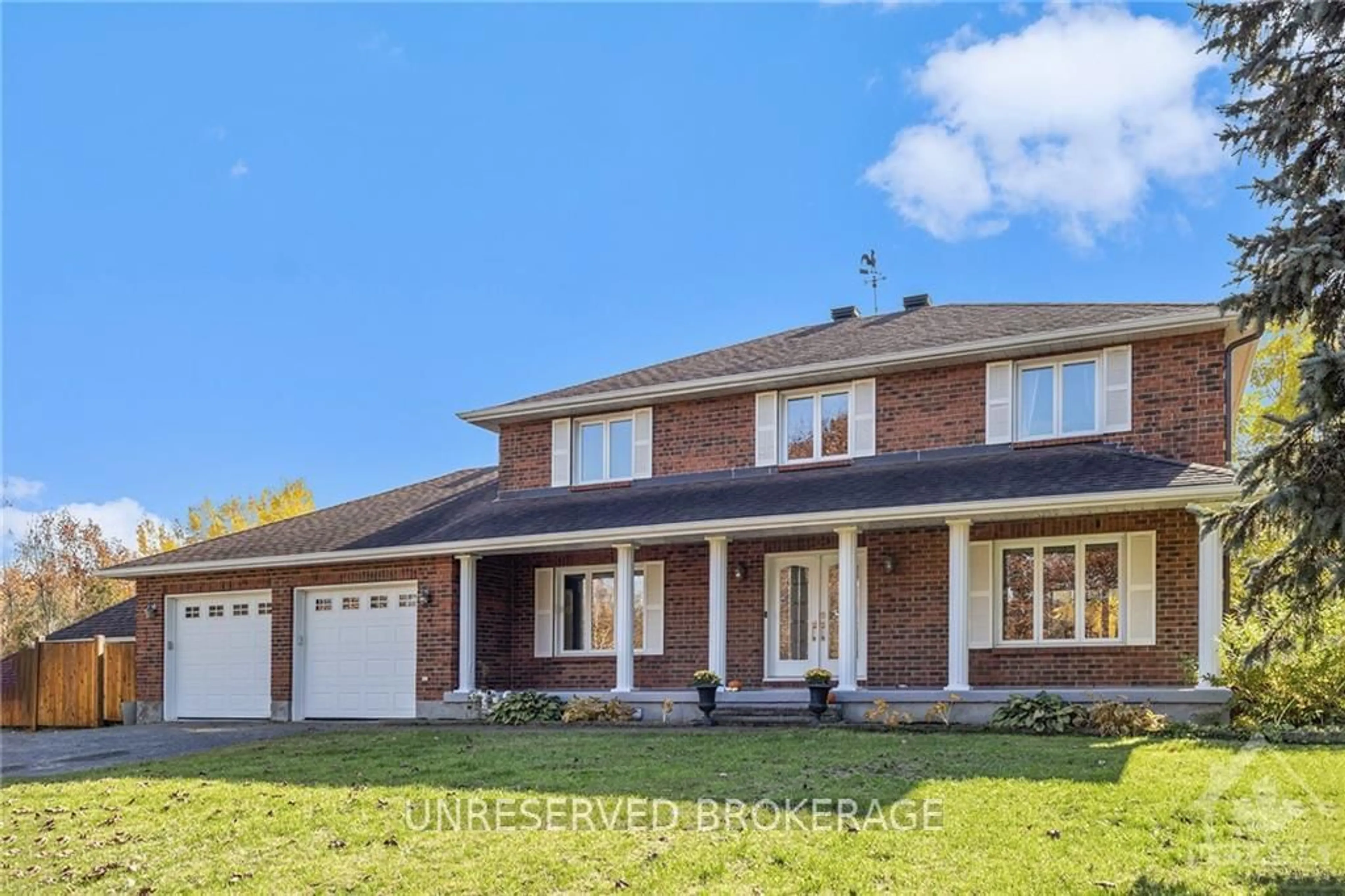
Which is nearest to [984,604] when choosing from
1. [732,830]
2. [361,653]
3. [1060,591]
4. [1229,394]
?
[1060,591]

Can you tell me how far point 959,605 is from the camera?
1562 cm

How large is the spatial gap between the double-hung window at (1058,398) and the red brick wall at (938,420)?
31cm

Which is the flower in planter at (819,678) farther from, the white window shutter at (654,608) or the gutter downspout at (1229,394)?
the gutter downspout at (1229,394)

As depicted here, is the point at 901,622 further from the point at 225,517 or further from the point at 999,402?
the point at 225,517

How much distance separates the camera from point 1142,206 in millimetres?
21344

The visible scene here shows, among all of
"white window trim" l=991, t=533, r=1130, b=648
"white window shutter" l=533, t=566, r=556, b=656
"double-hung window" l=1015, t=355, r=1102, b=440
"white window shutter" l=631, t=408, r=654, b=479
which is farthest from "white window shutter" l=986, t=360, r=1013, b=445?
"white window shutter" l=533, t=566, r=556, b=656

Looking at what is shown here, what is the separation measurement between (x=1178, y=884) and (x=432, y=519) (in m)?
16.1

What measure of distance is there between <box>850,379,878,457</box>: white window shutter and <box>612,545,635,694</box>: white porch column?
3.72m

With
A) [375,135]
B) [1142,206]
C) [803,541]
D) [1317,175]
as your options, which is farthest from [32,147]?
[1317,175]

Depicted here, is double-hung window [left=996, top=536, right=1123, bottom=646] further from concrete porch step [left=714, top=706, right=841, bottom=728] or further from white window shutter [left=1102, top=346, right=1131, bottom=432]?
concrete porch step [left=714, top=706, right=841, bottom=728]

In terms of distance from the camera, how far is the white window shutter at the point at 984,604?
16.8 m

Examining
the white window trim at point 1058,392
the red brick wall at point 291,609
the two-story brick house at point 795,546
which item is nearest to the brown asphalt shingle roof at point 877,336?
the two-story brick house at point 795,546

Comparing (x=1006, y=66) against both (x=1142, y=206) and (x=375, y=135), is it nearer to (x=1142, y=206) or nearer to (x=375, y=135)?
(x=1142, y=206)

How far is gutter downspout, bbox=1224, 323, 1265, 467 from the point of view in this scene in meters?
15.9
